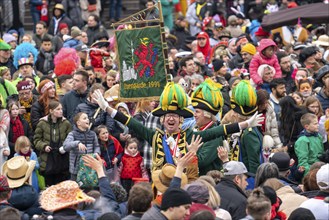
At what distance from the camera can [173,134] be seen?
13367 mm

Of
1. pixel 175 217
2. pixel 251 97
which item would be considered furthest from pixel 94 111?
pixel 175 217

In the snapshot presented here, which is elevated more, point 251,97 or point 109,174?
point 251,97

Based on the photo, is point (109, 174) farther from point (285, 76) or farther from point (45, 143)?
point (285, 76)

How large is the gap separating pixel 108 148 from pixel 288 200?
4407mm

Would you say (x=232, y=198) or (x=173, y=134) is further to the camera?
(x=173, y=134)

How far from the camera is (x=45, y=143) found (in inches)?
643

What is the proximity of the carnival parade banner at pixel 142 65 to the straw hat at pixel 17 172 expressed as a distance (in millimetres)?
2166

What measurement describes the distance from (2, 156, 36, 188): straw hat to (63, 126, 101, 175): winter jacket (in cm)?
219

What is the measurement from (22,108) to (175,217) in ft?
23.7

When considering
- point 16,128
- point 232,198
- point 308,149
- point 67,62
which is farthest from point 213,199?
point 67,62

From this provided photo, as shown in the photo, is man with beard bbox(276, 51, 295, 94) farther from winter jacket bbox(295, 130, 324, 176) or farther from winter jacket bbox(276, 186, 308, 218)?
winter jacket bbox(276, 186, 308, 218)

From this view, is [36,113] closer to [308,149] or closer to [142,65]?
[142,65]

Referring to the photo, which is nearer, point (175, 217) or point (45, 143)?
point (175, 217)

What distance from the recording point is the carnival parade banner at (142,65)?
49.9ft
